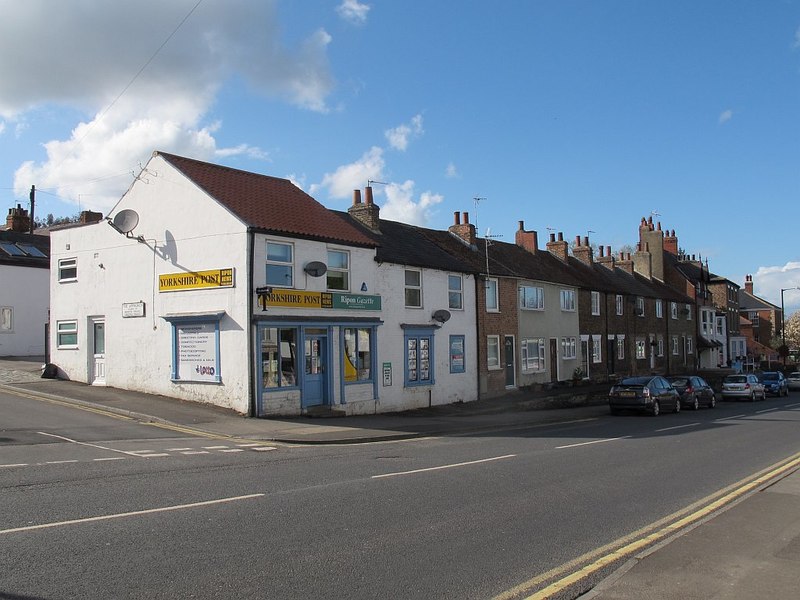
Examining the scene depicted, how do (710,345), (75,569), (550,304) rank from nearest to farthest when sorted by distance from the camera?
(75,569), (550,304), (710,345)

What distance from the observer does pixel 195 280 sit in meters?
20.2

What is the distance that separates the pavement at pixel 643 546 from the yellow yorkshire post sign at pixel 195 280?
337cm

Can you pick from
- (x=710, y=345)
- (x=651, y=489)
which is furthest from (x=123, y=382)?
(x=710, y=345)

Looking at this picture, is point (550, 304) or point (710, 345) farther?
point (710, 345)

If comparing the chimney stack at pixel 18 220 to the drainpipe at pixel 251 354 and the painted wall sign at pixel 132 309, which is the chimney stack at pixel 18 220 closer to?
the painted wall sign at pixel 132 309

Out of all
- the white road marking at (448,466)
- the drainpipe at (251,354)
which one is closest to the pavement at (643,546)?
the drainpipe at (251,354)

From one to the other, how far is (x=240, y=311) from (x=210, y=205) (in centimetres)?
344

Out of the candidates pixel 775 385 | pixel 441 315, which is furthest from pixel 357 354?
pixel 775 385

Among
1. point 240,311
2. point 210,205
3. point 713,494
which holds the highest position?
point 210,205

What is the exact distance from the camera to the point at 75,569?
577 centimetres

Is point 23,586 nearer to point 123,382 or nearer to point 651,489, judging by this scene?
point 651,489

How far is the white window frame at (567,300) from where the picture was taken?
36.3 metres

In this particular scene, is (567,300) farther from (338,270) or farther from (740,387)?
(338,270)

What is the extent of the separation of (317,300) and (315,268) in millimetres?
1008
